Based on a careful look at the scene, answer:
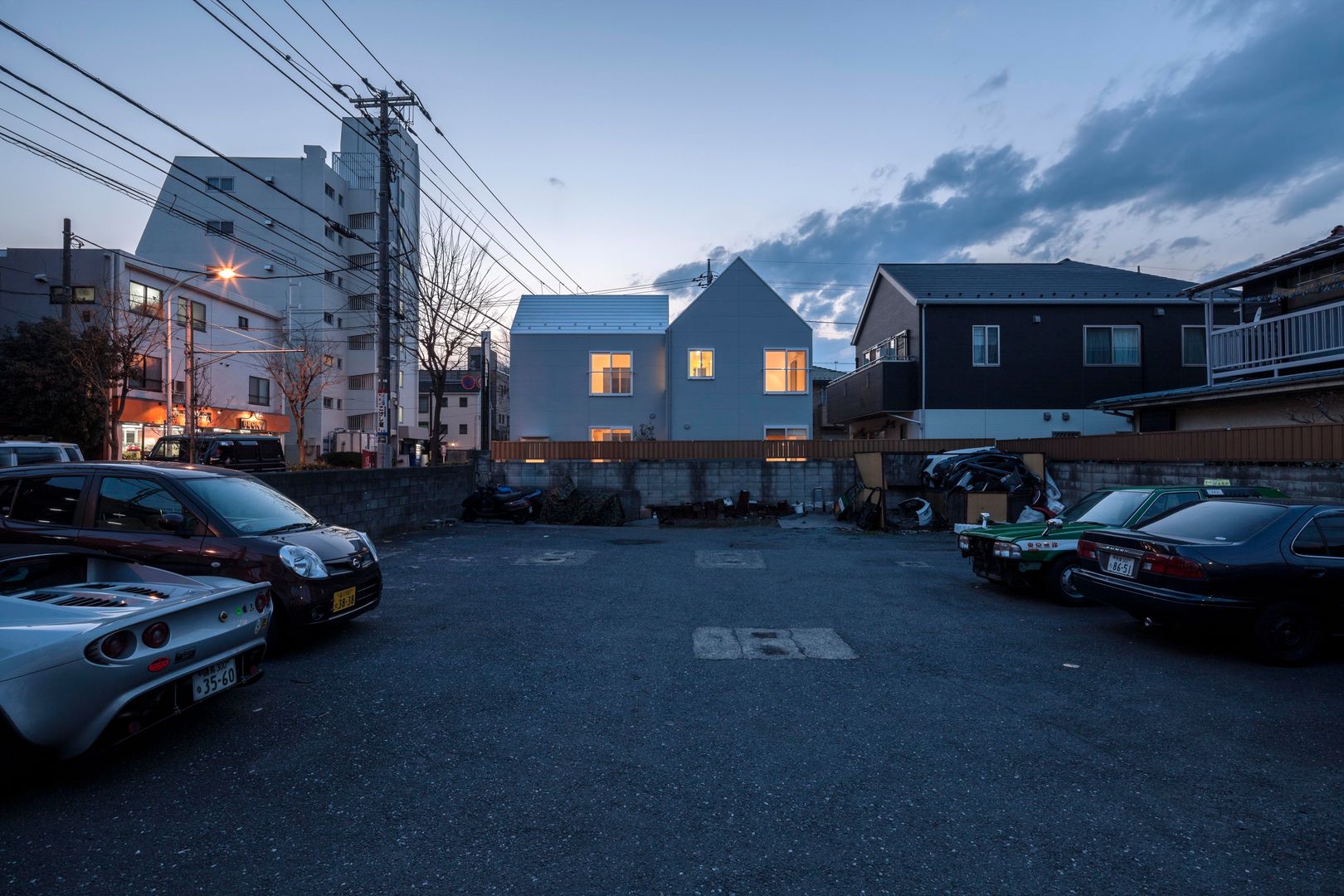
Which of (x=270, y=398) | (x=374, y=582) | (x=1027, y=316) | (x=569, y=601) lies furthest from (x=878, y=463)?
(x=270, y=398)

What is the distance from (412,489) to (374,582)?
10062 millimetres

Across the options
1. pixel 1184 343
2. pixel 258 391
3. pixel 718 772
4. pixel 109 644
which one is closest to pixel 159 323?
pixel 258 391

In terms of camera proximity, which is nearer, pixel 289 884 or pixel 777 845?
pixel 289 884

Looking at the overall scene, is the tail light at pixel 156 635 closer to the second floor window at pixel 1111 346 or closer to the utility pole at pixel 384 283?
the utility pole at pixel 384 283

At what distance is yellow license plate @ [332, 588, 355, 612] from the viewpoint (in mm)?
6125

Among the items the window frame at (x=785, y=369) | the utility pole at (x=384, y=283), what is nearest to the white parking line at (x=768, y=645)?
the utility pole at (x=384, y=283)

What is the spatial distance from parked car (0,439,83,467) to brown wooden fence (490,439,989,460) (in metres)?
10.9

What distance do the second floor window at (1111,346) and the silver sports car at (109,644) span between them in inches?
1003

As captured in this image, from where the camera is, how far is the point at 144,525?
5.91 meters

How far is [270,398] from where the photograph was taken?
40562 millimetres

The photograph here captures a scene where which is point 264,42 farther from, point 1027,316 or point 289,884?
point 1027,316

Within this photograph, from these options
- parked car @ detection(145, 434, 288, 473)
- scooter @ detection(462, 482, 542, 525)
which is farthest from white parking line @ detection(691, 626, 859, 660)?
parked car @ detection(145, 434, 288, 473)

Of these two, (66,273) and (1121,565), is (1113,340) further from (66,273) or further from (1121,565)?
(66,273)

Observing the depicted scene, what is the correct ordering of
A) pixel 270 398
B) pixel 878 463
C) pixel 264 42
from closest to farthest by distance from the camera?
pixel 264 42, pixel 878 463, pixel 270 398
